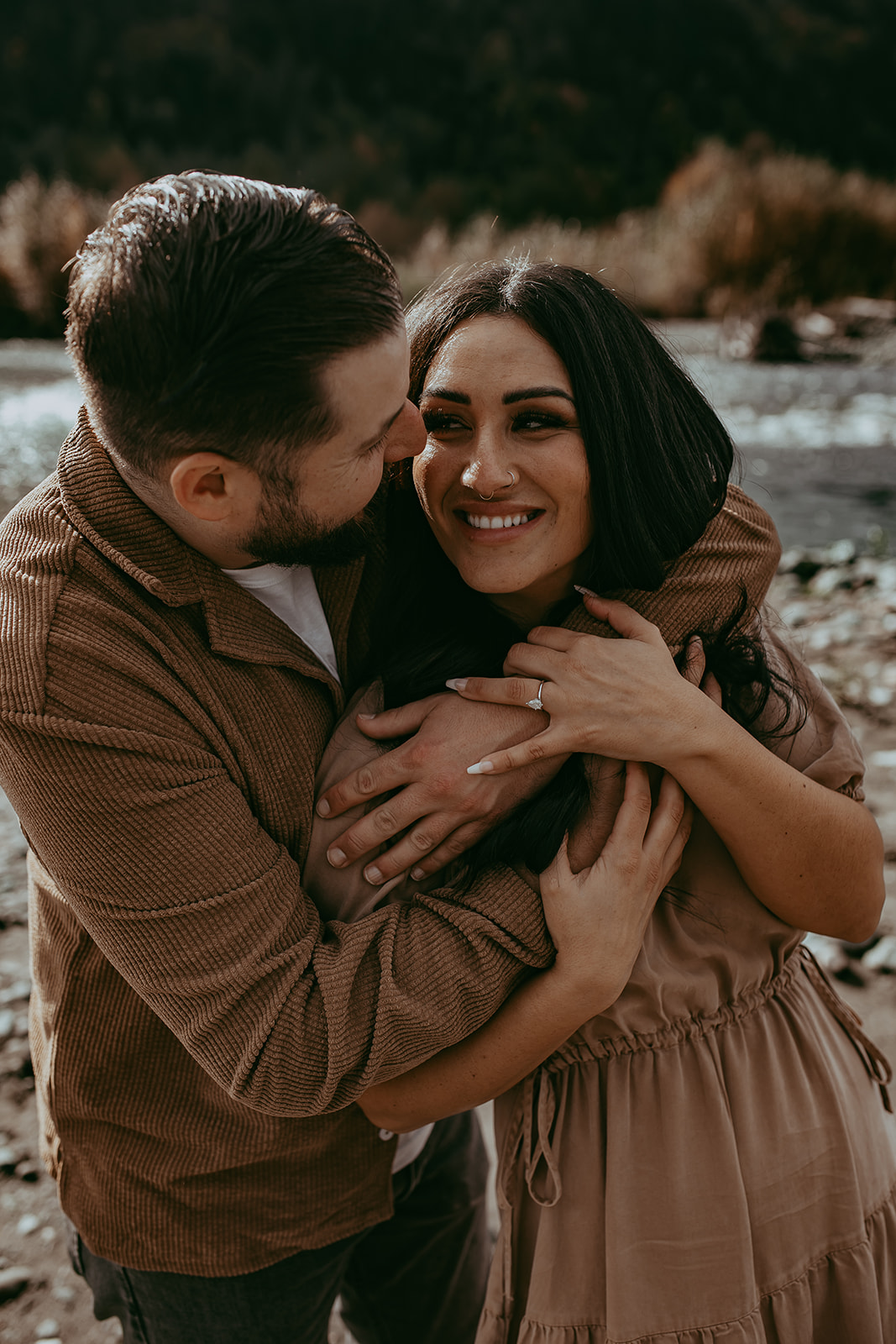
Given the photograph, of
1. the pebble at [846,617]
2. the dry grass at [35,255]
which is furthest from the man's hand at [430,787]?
the dry grass at [35,255]

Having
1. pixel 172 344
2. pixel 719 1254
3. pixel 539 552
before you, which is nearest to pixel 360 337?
pixel 172 344

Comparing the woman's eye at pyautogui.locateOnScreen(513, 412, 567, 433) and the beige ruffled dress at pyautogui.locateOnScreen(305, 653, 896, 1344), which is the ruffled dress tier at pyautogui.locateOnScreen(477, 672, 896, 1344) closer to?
the beige ruffled dress at pyautogui.locateOnScreen(305, 653, 896, 1344)

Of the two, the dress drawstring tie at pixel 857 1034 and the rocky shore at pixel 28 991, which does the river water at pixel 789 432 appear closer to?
the rocky shore at pixel 28 991

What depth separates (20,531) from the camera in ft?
4.89

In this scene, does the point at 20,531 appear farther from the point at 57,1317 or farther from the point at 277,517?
the point at 57,1317

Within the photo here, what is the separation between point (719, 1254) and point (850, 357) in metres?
13.5

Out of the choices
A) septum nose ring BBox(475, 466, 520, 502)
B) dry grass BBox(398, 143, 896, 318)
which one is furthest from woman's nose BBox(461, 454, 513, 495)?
dry grass BBox(398, 143, 896, 318)

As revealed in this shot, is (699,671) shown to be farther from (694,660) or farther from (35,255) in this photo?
(35,255)

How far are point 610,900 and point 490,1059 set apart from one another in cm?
32

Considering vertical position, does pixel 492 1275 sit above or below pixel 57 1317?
above

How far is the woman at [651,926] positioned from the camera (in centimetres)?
162

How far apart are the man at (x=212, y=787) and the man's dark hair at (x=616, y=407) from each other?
29 centimetres

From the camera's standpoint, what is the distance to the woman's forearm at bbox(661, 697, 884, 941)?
164 cm

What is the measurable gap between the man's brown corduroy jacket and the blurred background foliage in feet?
85.4
